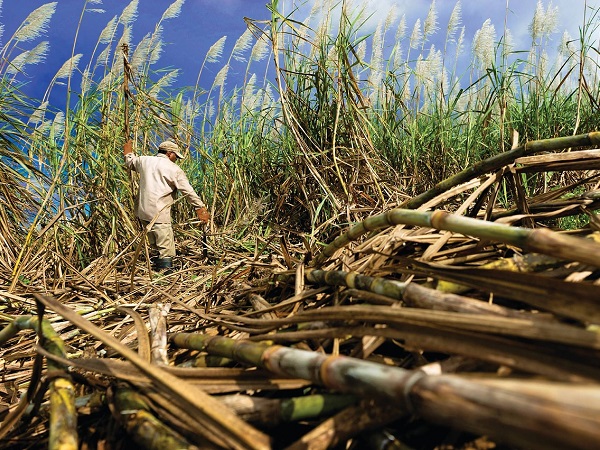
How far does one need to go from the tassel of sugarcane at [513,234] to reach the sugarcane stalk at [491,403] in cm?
18

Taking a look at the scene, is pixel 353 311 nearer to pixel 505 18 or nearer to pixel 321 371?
pixel 321 371

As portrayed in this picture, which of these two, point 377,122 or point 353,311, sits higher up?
point 377,122

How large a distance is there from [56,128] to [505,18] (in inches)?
162

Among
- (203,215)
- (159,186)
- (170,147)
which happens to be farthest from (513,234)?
(170,147)

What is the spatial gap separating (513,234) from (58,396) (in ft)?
1.79

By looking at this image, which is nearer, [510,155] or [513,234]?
[513,234]

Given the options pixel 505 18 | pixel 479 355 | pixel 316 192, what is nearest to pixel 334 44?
pixel 316 192

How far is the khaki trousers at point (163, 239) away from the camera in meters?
4.30

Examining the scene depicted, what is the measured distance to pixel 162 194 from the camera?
4691 millimetres

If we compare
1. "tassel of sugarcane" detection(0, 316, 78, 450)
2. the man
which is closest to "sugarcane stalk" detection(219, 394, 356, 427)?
"tassel of sugarcane" detection(0, 316, 78, 450)

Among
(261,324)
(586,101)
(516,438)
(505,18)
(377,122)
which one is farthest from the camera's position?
(505,18)

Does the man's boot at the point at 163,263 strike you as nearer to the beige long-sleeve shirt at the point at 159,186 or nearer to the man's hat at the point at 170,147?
the beige long-sleeve shirt at the point at 159,186

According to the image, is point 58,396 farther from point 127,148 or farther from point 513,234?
point 127,148

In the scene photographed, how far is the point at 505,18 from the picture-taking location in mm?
4145
